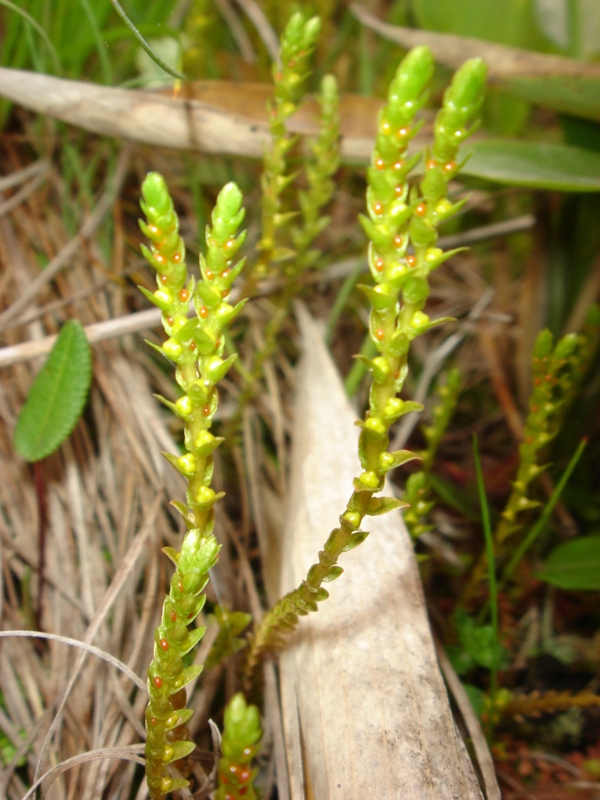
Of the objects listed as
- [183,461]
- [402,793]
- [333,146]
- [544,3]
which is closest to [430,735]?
[402,793]

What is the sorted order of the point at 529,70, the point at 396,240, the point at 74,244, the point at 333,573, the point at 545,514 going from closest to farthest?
the point at 396,240, the point at 333,573, the point at 545,514, the point at 529,70, the point at 74,244

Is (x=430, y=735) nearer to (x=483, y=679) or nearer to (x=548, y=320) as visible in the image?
(x=483, y=679)

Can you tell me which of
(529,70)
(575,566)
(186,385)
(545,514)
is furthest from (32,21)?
(575,566)

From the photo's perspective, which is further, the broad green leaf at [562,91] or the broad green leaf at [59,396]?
the broad green leaf at [562,91]

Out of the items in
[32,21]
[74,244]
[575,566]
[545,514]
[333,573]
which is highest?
[32,21]

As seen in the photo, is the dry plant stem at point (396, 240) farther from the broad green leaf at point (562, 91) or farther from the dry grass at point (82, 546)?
the broad green leaf at point (562, 91)

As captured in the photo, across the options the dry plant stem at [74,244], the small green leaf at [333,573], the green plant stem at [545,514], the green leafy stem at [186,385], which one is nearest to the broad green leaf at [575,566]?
the green plant stem at [545,514]

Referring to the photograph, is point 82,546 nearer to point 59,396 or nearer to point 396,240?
point 59,396
